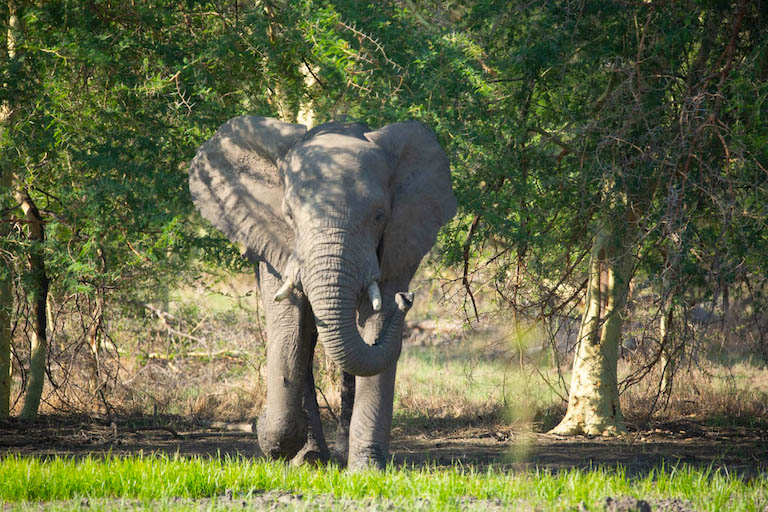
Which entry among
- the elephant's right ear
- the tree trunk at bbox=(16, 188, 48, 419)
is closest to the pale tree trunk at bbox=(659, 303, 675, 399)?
the elephant's right ear

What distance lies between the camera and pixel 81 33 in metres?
7.85

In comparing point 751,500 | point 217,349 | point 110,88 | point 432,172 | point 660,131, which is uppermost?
point 110,88

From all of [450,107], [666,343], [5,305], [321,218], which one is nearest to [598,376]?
[666,343]

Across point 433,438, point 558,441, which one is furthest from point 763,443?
point 433,438

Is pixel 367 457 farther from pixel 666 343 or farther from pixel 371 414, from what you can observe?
pixel 666 343

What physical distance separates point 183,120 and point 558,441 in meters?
5.18

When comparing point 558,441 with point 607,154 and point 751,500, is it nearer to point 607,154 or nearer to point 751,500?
point 607,154

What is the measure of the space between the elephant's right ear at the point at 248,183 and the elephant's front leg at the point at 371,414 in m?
0.84

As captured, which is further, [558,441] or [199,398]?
[199,398]

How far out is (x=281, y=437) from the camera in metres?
6.84

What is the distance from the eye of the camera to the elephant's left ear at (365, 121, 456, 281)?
6.72 m

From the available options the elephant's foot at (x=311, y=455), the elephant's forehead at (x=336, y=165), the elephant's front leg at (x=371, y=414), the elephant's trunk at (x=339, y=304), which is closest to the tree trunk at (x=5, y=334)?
the elephant's foot at (x=311, y=455)

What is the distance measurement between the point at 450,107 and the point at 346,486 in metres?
3.59

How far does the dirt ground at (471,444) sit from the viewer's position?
8.20 m
